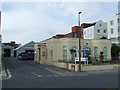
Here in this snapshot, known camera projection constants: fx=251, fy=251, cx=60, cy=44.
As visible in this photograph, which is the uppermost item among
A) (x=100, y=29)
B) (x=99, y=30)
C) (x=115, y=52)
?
(x=100, y=29)

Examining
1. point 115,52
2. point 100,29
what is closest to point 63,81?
point 115,52

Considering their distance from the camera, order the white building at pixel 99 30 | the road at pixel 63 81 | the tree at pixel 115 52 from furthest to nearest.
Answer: the white building at pixel 99 30 < the tree at pixel 115 52 < the road at pixel 63 81

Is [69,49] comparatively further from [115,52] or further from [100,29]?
[100,29]

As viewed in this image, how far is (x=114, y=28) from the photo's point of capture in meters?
69.9

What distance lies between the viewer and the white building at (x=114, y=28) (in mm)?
68200

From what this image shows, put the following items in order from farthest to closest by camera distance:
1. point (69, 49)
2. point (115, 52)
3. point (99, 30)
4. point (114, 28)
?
point (99, 30) → point (114, 28) → point (115, 52) → point (69, 49)

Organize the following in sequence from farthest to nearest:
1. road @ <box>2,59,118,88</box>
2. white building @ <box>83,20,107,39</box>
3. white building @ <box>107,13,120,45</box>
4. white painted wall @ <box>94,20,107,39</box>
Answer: white painted wall @ <box>94,20,107,39</box> < white building @ <box>83,20,107,39</box> < white building @ <box>107,13,120,45</box> < road @ <box>2,59,118,88</box>

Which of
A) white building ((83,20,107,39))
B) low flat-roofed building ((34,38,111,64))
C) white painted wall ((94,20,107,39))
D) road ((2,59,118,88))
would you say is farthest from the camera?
white painted wall ((94,20,107,39))

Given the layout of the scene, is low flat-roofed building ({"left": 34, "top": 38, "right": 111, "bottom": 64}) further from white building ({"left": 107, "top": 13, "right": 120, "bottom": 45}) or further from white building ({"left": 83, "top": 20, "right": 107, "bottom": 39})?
white building ({"left": 83, "top": 20, "right": 107, "bottom": 39})

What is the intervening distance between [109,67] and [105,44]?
14667 mm

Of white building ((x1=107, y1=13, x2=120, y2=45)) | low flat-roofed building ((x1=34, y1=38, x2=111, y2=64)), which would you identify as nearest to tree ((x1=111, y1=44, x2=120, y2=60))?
low flat-roofed building ((x1=34, y1=38, x2=111, y2=64))

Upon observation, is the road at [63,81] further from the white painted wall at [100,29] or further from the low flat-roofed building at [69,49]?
the white painted wall at [100,29]

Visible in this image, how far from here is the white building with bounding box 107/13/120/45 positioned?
2685 inches

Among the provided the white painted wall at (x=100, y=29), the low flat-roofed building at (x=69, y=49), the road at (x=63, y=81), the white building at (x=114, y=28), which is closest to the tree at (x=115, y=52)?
the low flat-roofed building at (x=69, y=49)
